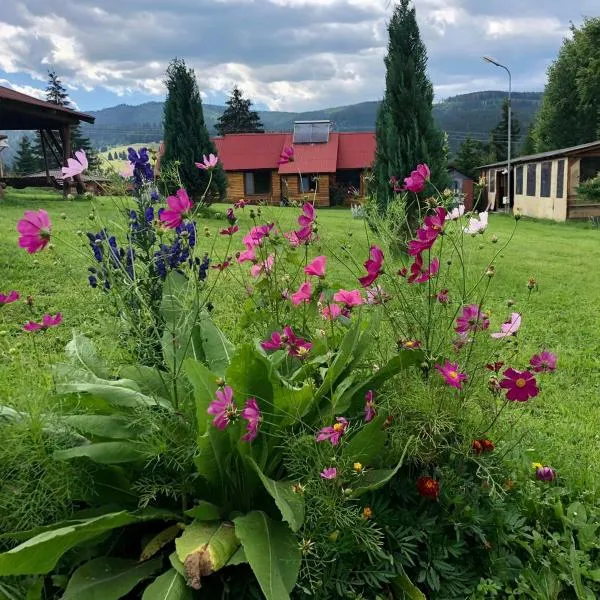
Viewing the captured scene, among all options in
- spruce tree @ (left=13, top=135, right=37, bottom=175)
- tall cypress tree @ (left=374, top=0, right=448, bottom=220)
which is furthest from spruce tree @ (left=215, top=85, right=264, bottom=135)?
tall cypress tree @ (left=374, top=0, right=448, bottom=220)

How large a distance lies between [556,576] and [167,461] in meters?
1.44

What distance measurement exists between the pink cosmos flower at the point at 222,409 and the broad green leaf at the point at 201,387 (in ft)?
0.82

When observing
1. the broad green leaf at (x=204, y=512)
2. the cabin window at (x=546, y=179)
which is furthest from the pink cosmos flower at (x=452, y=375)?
the cabin window at (x=546, y=179)

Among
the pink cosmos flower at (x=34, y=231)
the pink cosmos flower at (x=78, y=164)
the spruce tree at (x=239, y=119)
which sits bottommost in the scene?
the pink cosmos flower at (x=34, y=231)

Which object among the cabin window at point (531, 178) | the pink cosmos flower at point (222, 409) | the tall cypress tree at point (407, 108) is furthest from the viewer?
the cabin window at point (531, 178)

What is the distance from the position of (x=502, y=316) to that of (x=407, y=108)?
5.51 metres

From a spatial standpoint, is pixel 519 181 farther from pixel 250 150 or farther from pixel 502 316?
pixel 502 316

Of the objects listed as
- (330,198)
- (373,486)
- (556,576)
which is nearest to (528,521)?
(556,576)

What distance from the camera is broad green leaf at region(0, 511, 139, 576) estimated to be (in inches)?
62.9

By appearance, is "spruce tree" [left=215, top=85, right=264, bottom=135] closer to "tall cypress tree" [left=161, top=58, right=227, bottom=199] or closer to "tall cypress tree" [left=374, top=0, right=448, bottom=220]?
"tall cypress tree" [left=161, top=58, right=227, bottom=199]

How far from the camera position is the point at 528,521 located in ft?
7.86

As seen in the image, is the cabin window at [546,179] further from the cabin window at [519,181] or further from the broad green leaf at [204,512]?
the broad green leaf at [204,512]

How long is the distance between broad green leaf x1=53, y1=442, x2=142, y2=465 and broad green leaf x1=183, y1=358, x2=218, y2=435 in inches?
9.1

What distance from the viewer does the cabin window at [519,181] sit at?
27.6 m
